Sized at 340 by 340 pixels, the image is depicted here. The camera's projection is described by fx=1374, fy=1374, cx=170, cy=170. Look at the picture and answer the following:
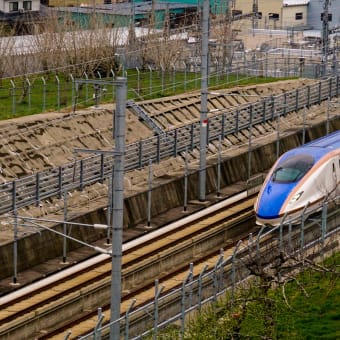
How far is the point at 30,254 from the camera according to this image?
43312 millimetres

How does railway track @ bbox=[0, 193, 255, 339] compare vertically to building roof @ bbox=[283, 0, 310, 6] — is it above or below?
below

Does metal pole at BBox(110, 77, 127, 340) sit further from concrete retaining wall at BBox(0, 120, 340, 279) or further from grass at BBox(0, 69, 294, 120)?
grass at BBox(0, 69, 294, 120)

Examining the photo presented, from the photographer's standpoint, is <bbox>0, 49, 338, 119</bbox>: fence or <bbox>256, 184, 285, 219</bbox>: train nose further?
<bbox>0, 49, 338, 119</bbox>: fence

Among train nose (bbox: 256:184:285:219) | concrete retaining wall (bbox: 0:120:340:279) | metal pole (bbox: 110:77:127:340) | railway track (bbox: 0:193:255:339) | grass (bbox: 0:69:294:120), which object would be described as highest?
metal pole (bbox: 110:77:127:340)

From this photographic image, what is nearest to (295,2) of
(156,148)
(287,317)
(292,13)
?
(292,13)

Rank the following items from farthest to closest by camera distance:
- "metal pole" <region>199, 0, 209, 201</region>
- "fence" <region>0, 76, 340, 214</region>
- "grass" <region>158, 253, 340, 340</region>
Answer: "metal pole" <region>199, 0, 209, 201</region>
"fence" <region>0, 76, 340, 214</region>
"grass" <region>158, 253, 340, 340</region>

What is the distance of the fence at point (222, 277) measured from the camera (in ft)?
109

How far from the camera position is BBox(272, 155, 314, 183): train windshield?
151 ft

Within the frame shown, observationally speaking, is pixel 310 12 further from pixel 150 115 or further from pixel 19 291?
pixel 19 291

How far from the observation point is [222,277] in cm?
3606

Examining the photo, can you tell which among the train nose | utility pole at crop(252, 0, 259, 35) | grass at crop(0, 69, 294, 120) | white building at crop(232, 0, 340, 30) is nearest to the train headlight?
the train nose

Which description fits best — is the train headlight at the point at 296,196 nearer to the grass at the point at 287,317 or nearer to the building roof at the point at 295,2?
the grass at the point at 287,317


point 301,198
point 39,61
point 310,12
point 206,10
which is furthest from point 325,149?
point 310,12

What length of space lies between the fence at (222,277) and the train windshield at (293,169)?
7.72 feet
